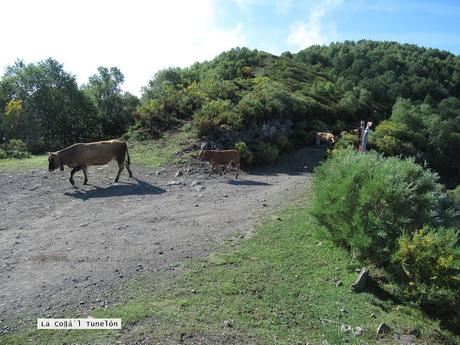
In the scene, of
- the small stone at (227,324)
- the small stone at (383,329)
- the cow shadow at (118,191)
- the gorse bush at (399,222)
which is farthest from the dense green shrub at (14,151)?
the small stone at (383,329)

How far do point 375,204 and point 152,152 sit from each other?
1281 cm

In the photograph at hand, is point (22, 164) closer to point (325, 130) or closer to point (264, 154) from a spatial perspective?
point (264, 154)

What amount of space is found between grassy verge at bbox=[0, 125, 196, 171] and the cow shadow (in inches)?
112

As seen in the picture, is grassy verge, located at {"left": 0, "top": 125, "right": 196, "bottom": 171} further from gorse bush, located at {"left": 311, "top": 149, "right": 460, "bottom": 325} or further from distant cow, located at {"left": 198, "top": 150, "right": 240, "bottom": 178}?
gorse bush, located at {"left": 311, "top": 149, "right": 460, "bottom": 325}

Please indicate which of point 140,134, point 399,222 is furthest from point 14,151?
point 399,222

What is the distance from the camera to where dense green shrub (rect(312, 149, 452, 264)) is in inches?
333

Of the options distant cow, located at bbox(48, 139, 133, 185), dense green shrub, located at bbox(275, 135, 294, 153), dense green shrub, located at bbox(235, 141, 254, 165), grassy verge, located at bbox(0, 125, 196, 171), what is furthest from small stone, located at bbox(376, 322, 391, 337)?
dense green shrub, located at bbox(275, 135, 294, 153)

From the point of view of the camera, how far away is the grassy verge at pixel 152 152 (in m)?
17.4

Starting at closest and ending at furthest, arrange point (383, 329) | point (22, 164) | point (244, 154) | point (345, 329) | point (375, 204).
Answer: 1. point (345, 329)
2. point (383, 329)
3. point (375, 204)
4. point (22, 164)
5. point (244, 154)

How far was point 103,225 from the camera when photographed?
33.3ft

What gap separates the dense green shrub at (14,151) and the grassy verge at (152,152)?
3.34ft

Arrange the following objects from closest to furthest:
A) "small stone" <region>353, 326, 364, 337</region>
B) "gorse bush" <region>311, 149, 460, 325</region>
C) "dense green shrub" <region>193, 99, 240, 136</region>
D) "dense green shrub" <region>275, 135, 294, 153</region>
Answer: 1. "small stone" <region>353, 326, 364, 337</region>
2. "gorse bush" <region>311, 149, 460, 325</region>
3. "dense green shrub" <region>193, 99, 240, 136</region>
4. "dense green shrub" <region>275, 135, 294, 153</region>

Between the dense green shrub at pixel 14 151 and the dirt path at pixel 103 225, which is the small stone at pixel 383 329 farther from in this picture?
the dense green shrub at pixel 14 151

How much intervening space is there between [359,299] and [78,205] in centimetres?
850
